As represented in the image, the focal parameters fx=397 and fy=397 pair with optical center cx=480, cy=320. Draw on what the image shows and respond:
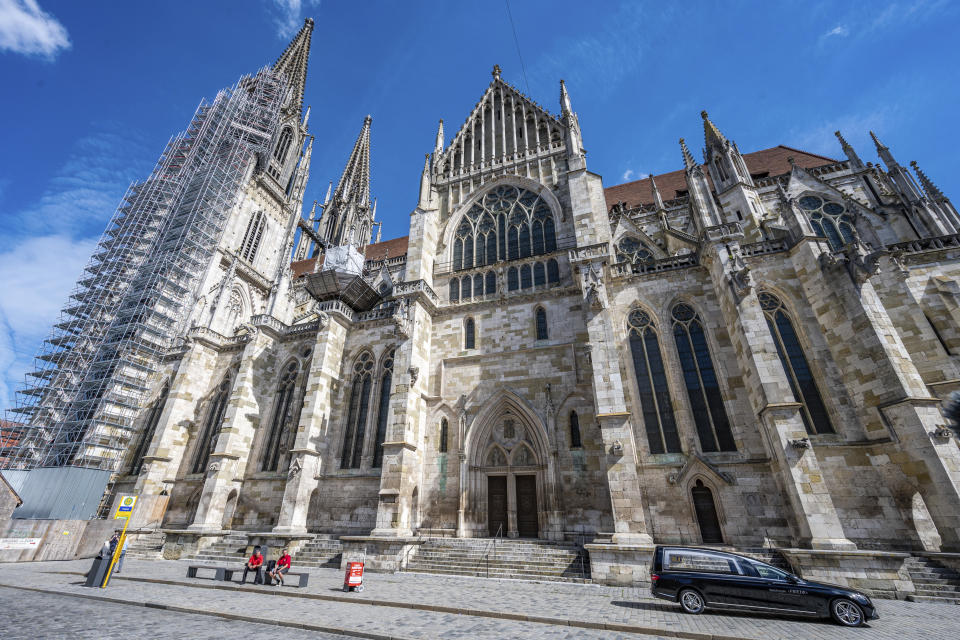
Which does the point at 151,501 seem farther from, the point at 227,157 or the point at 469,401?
the point at 227,157

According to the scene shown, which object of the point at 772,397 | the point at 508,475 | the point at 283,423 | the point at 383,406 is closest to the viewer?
the point at 772,397

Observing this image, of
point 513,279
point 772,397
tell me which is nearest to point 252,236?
point 513,279

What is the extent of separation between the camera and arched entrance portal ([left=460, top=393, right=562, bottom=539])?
14203 millimetres

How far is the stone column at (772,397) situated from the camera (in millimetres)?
9945

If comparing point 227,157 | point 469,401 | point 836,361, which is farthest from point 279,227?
point 836,361

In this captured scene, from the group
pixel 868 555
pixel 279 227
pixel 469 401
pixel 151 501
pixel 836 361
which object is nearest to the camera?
pixel 868 555

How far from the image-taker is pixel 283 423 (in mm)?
19031

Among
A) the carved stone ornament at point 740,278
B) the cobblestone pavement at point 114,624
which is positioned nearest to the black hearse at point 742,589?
the cobblestone pavement at point 114,624

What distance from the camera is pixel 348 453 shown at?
1700 cm

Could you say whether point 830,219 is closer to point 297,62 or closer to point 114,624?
point 114,624

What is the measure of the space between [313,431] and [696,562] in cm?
1398

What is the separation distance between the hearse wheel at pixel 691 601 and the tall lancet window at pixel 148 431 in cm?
2497

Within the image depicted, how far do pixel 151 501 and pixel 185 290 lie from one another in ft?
47.2

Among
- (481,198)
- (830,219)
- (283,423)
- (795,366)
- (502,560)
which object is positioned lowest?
(502,560)
